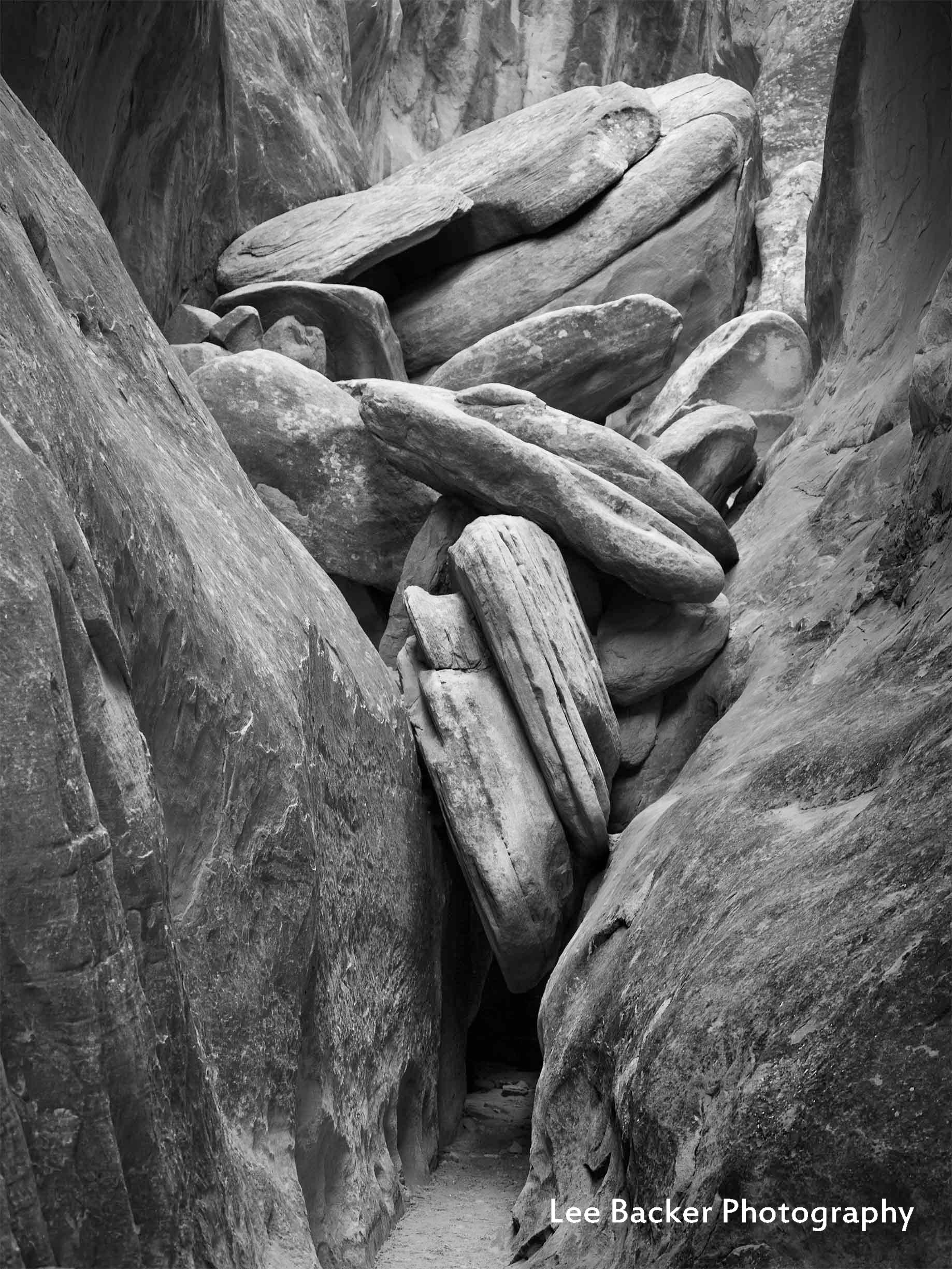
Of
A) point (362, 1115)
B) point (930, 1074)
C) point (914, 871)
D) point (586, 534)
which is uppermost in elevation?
point (586, 534)

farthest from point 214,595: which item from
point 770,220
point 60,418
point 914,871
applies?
point 770,220

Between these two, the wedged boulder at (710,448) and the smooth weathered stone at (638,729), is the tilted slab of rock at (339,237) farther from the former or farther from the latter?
the smooth weathered stone at (638,729)

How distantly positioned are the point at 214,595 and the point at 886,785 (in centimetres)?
241

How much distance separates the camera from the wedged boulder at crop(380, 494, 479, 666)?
7.32 m

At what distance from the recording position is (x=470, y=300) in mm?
11898

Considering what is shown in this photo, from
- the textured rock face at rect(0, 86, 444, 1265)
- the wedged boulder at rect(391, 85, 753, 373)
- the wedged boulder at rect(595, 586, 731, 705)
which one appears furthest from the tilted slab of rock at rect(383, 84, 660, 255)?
the textured rock face at rect(0, 86, 444, 1265)

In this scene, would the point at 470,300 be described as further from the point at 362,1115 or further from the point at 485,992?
the point at 362,1115

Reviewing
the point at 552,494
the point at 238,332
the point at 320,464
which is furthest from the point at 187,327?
the point at 552,494

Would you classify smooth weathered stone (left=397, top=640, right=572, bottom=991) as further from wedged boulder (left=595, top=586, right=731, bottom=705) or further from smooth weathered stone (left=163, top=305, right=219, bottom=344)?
smooth weathered stone (left=163, top=305, right=219, bottom=344)

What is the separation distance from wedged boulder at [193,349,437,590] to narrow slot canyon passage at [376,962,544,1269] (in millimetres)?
2877

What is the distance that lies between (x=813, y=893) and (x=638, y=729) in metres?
3.35

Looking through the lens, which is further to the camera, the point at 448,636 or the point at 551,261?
the point at 551,261

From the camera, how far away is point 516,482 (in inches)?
280

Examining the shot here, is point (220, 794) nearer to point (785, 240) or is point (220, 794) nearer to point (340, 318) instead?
point (340, 318)
